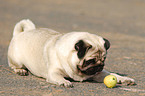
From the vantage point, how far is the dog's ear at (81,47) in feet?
17.6

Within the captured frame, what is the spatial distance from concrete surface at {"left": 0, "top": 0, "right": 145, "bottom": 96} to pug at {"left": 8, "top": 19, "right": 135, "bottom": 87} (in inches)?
8.1

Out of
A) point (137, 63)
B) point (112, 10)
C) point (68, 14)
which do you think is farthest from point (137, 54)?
point (112, 10)

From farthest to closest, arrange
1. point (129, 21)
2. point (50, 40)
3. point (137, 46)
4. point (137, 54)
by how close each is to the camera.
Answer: point (129, 21)
point (137, 46)
point (137, 54)
point (50, 40)

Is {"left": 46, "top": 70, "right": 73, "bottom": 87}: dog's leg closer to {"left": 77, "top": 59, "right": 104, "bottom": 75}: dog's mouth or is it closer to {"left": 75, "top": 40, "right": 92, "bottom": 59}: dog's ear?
{"left": 77, "top": 59, "right": 104, "bottom": 75}: dog's mouth

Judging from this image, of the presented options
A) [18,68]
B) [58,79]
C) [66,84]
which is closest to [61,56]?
[58,79]

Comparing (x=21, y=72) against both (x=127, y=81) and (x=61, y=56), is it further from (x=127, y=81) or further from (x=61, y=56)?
(x=127, y=81)

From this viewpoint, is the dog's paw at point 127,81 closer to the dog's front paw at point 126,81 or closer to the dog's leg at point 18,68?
the dog's front paw at point 126,81

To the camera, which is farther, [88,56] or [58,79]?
[58,79]

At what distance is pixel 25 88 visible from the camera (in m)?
5.41

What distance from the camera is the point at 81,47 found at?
17.7ft

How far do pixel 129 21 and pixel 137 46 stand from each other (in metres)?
7.76

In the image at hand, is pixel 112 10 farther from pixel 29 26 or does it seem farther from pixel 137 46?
pixel 29 26

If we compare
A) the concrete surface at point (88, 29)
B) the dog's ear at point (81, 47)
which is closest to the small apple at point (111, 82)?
the concrete surface at point (88, 29)

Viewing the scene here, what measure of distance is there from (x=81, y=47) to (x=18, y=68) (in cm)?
225
